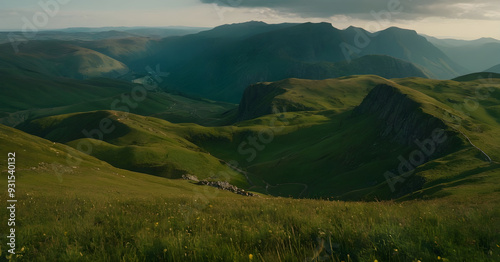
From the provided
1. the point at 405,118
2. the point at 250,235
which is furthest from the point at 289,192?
the point at 250,235

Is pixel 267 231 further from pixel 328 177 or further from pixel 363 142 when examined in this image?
pixel 363 142

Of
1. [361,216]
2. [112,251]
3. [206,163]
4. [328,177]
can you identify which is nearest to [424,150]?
[328,177]

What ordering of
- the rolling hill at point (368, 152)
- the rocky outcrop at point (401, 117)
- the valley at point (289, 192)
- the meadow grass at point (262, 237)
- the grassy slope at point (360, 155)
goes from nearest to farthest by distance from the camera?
the meadow grass at point (262, 237) → the valley at point (289, 192) → the grassy slope at point (360, 155) → the rolling hill at point (368, 152) → the rocky outcrop at point (401, 117)

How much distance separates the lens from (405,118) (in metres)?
118

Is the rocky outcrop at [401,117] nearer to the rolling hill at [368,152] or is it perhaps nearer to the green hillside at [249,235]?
the rolling hill at [368,152]

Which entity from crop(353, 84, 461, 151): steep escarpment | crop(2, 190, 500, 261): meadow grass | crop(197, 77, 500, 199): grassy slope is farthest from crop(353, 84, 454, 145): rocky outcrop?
crop(2, 190, 500, 261): meadow grass

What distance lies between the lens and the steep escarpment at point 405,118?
95188 mm

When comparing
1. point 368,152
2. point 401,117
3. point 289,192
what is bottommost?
point 289,192

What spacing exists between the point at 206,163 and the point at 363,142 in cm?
6647

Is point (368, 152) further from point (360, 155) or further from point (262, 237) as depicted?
point (262, 237)

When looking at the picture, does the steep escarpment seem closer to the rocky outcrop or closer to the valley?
the rocky outcrop

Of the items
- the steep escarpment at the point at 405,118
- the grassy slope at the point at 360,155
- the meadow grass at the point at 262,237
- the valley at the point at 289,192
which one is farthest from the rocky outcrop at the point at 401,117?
the meadow grass at the point at 262,237

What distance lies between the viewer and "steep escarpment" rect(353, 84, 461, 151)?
95188 mm

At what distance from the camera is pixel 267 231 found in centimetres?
884
